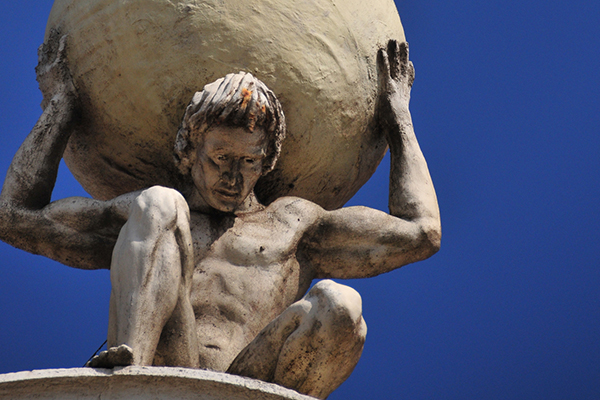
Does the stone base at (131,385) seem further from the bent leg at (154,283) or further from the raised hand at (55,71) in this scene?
the raised hand at (55,71)

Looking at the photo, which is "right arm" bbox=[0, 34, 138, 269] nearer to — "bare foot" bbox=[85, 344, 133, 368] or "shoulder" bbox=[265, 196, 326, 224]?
"shoulder" bbox=[265, 196, 326, 224]

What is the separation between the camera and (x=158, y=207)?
5.88 m

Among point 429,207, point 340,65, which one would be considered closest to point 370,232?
point 429,207

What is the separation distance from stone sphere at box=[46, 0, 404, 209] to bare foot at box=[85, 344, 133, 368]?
1.71 m

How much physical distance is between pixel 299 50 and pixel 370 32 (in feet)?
2.00

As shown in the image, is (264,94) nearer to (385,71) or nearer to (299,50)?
(299,50)

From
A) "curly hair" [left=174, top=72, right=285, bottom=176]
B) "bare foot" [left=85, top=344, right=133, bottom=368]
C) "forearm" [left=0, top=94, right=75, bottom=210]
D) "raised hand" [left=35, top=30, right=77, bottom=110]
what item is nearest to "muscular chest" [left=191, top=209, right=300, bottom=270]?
"curly hair" [left=174, top=72, right=285, bottom=176]

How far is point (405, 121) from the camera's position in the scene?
7.18 m

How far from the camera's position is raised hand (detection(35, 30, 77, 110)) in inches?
269

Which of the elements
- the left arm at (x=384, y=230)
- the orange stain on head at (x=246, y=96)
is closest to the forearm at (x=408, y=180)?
the left arm at (x=384, y=230)

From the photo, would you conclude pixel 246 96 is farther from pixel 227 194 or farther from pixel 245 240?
pixel 245 240

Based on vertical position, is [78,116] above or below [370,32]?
below

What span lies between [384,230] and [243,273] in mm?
921

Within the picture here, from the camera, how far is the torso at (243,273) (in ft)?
20.8
